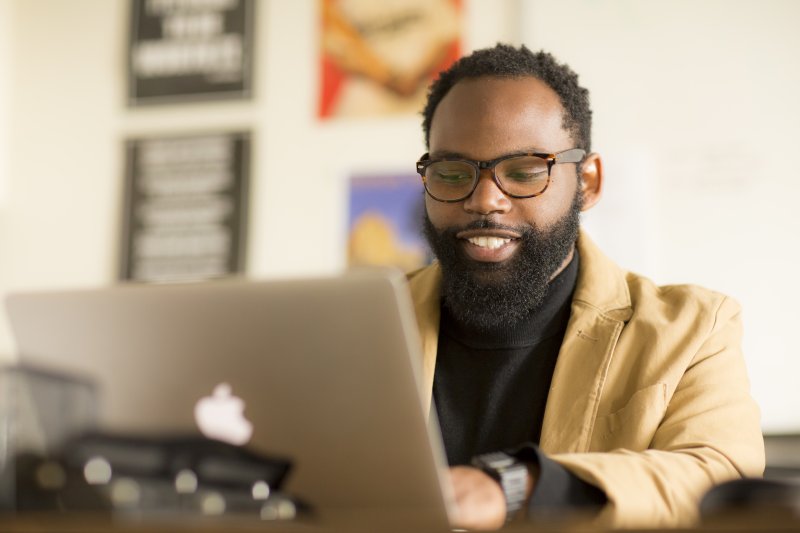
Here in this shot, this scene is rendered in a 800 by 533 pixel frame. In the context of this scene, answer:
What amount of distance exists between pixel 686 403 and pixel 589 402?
15 centimetres

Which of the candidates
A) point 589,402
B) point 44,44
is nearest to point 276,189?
point 44,44

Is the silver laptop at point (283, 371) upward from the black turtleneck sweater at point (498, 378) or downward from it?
upward

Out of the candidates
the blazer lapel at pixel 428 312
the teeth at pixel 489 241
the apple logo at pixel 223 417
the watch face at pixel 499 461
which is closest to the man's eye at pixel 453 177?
the teeth at pixel 489 241

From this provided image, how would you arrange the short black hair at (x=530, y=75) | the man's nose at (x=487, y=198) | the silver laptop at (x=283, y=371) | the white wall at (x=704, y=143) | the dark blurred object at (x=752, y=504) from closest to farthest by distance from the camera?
1. the dark blurred object at (x=752, y=504)
2. the silver laptop at (x=283, y=371)
3. the man's nose at (x=487, y=198)
4. the short black hair at (x=530, y=75)
5. the white wall at (x=704, y=143)

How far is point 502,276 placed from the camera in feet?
5.27

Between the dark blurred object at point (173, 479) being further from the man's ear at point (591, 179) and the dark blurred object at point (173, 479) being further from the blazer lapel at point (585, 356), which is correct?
the man's ear at point (591, 179)

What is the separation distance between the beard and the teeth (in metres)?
0.03

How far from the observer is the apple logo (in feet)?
2.84

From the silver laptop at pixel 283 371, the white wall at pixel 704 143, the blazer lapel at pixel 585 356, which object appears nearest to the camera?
the silver laptop at pixel 283 371

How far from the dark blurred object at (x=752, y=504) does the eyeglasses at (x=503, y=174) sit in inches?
34.8

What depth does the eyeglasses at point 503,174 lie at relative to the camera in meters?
1.57

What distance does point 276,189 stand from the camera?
270 cm

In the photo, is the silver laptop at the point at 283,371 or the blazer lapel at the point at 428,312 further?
the blazer lapel at the point at 428,312

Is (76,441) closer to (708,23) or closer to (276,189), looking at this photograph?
(276,189)
